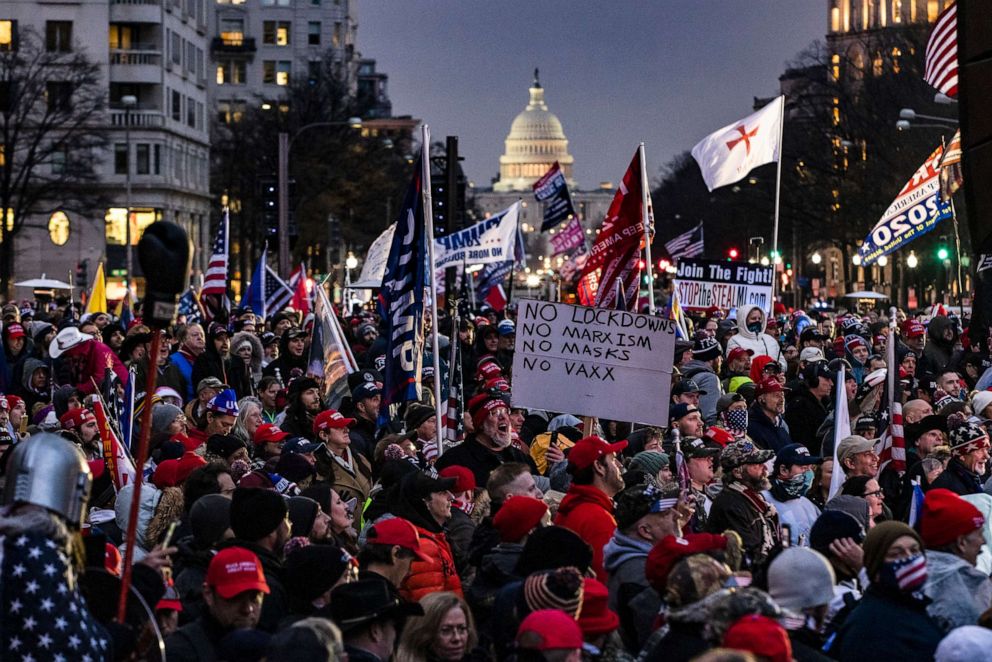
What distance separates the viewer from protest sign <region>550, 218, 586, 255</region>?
130 ft

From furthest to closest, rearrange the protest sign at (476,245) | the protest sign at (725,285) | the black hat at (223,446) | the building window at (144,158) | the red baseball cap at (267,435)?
the building window at (144,158) → the protest sign at (476,245) → the protest sign at (725,285) → the red baseball cap at (267,435) → the black hat at (223,446)

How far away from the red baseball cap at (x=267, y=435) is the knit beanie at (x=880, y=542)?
18.8 ft

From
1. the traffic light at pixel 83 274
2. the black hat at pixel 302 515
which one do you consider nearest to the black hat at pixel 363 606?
the black hat at pixel 302 515

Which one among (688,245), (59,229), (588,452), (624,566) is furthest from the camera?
(59,229)

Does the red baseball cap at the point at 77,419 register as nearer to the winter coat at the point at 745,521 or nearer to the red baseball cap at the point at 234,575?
the winter coat at the point at 745,521

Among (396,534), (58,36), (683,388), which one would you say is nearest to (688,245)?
Result: (683,388)

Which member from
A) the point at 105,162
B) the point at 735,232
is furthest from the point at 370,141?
the point at 735,232

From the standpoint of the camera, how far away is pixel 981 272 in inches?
396

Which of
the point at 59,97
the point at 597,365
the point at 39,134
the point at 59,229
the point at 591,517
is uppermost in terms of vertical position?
the point at 59,97

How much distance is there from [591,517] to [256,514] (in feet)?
5.46

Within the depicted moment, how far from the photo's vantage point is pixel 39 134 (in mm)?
70500

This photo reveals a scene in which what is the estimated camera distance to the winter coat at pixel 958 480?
37.0ft

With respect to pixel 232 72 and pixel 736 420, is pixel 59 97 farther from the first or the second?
pixel 736 420

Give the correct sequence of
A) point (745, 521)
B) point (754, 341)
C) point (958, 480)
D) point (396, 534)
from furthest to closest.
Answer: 1. point (754, 341)
2. point (958, 480)
3. point (745, 521)
4. point (396, 534)
